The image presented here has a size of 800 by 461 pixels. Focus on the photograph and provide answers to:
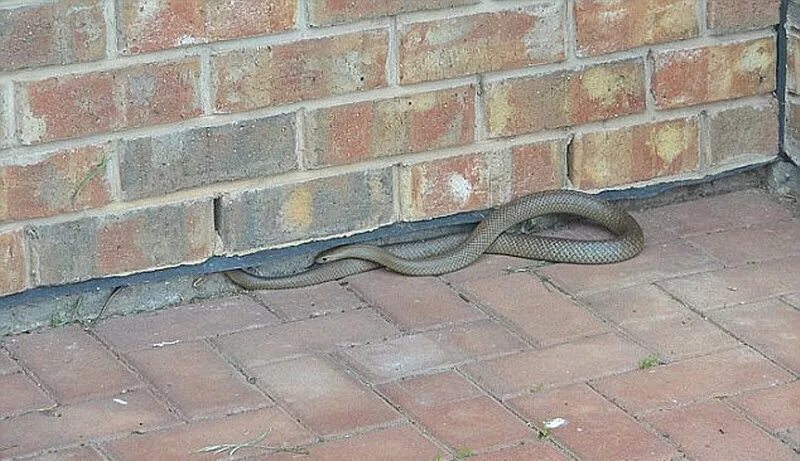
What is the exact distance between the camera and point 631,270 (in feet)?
16.8

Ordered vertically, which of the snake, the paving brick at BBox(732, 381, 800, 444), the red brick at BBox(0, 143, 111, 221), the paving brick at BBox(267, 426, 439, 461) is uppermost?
the red brick at BBox(0, 143, 111, 221)

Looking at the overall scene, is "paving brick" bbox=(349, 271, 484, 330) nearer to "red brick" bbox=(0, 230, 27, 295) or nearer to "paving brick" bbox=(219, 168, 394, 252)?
"paving brick" bbox=(219, 168, 394, 252)

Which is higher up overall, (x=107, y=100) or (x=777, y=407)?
(x=107, y=100)

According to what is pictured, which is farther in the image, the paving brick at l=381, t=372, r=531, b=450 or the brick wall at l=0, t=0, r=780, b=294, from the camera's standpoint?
the brick wall at l=0, t=0, r=780, b=294

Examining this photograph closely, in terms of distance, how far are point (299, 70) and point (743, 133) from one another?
5.13ft

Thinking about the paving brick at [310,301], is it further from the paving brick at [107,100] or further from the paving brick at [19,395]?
the paving brick at [19,395]

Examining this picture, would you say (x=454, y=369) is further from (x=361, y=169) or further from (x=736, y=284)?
(x=736, y=284)

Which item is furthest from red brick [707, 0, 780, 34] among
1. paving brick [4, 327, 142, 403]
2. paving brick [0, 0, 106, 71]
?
paving brick [4, 327, 142, 403]

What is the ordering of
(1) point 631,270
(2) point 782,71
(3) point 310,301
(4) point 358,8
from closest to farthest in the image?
(4) point 358,8 < (3) point 310,301 < (1) point 631,270 < (2) point 782,71

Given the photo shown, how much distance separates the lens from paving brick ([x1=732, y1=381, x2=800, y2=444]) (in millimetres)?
4176

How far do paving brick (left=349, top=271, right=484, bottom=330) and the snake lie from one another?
4 centimetres

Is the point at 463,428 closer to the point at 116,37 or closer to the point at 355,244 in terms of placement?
the point at 355,244

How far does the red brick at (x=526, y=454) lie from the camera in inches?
159

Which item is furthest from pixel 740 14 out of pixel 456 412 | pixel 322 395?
pixel 322 395
